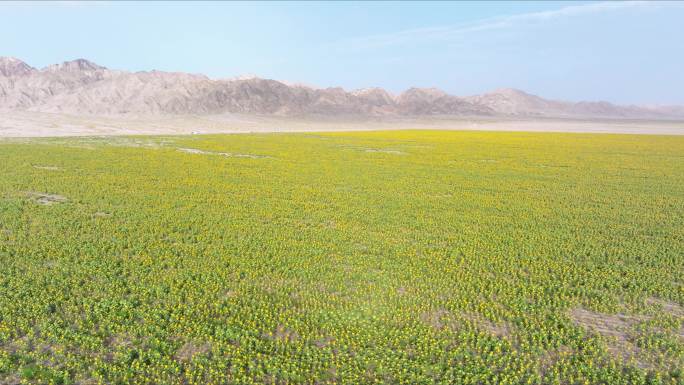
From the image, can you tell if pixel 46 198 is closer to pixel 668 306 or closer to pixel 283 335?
pixel 283 335

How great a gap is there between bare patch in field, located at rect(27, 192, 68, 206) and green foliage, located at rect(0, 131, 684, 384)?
15 cm

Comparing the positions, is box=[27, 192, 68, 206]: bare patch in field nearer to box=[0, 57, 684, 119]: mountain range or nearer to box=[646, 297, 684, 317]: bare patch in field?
box=[646, 297, 684, 317]: bare patch in field

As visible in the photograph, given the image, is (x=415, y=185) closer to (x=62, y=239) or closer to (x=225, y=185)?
(x=225, y=185)

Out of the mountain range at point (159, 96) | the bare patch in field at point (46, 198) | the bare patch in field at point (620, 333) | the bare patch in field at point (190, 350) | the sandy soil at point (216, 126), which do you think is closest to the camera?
the bare patch in field at point (190, 350)

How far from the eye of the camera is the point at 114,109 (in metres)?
108

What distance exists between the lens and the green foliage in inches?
324

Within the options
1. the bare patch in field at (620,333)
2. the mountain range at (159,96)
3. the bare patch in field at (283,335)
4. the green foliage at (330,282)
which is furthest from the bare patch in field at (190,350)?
the mountain range at (159,96)

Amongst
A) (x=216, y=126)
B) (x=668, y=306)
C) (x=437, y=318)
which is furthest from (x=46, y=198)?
(x=216, y=126)

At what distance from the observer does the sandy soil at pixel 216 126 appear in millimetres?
66294

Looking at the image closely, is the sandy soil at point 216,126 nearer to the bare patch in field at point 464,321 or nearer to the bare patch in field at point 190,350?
the bare patch in field at point 190,350

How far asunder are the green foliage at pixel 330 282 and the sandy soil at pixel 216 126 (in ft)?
163

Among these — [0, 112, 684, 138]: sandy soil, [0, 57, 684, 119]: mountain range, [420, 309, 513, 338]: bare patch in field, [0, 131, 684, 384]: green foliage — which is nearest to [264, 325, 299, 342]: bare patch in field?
[0, 131, 684, 384]: green foliage

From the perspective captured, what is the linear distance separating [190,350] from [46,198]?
15.1 metres

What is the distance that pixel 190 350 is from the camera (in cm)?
857
